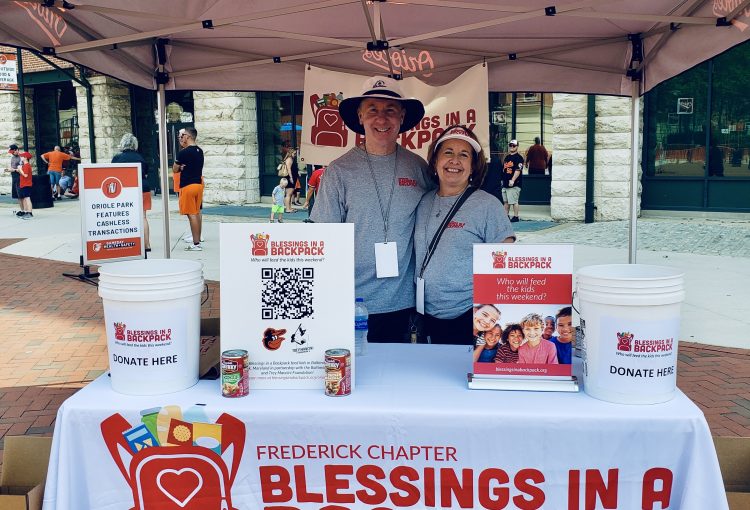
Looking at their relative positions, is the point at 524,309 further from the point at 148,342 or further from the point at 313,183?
the point at 313,183

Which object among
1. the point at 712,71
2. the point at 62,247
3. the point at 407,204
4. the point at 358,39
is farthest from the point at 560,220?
the point at 407,204

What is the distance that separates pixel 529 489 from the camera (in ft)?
7.26

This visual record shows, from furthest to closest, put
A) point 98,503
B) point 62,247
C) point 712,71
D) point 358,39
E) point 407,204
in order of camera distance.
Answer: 1. point 712,71
2. point 62,247
3. point 358,39
4. point 407,204
5. point 98,503

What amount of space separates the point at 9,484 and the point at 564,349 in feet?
6.22

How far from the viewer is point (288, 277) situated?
93.3 inches

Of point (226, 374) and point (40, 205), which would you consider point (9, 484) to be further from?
point (40, 205)

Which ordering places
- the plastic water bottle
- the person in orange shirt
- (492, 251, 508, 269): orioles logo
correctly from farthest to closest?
the person in orange shirt
the plastic water bottle
(492, 251, 508, 269): orioles logo

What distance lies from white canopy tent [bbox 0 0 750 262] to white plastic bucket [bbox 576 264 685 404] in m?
1.73

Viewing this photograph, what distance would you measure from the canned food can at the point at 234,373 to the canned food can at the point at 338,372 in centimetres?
26

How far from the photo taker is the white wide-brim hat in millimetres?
3436

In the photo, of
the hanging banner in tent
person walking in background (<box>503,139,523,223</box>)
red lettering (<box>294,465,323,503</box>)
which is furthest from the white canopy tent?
person walking in background (<box>503,139,523,223</box>)

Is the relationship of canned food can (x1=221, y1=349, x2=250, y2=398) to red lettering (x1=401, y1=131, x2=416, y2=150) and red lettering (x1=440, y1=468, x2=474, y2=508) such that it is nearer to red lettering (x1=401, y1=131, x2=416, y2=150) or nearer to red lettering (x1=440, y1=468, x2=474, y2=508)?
red lettering (x1=440, y1=468, x2=474, y2=508)

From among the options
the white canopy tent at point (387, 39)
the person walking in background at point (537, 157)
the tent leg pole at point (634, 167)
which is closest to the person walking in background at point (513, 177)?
the person walking in background at point (537, 157)

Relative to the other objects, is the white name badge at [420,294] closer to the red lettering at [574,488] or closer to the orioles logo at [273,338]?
the orioles logo at [273,338]
